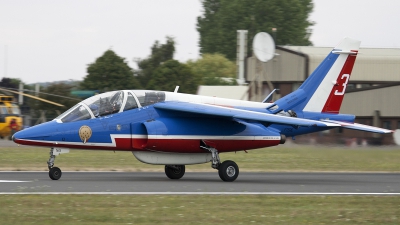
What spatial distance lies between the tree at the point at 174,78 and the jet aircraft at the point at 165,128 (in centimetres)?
4932

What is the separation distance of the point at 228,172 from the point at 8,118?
33.6 metres

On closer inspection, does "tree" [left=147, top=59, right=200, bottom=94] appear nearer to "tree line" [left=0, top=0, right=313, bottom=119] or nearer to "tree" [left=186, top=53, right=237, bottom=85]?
"tree line" [left=0, top=0, right=313, bottom=119]

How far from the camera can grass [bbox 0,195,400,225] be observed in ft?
35.9

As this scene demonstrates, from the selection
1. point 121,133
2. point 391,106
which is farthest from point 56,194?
point 391,106

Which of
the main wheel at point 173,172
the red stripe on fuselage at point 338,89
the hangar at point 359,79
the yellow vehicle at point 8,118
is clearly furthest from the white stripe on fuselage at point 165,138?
the yellow vehicle at point 8,118

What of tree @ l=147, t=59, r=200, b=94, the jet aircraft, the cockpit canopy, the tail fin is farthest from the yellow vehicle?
the cockpit canopy

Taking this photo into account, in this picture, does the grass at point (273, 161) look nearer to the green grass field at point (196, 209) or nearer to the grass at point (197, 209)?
the green grass field at point (196, 209)

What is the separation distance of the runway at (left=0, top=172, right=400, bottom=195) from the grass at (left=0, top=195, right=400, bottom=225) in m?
1.24

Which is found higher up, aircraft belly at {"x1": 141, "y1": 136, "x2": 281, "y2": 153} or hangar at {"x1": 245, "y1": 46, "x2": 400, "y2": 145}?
hangar at {"x1": 245, "y1": 46, "x2": 400, "y2": 145}

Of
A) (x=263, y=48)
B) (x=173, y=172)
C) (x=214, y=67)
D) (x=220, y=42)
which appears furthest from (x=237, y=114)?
(x=220, y=42)

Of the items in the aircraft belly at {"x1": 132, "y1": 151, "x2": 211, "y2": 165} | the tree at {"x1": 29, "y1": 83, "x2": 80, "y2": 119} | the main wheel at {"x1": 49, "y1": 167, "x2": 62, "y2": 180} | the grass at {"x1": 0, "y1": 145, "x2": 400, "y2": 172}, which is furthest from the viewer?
the tree at {"x1": 29, "y1": 83, "x2": 80, "y2": 119}

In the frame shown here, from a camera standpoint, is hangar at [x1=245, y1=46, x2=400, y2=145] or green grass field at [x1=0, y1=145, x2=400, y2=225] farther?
hangar at [x1=245, y1=46, x2=400, y2=145]

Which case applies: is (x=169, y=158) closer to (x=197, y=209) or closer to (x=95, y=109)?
(x=95, y=109)

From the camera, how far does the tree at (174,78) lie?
68.8 meters
